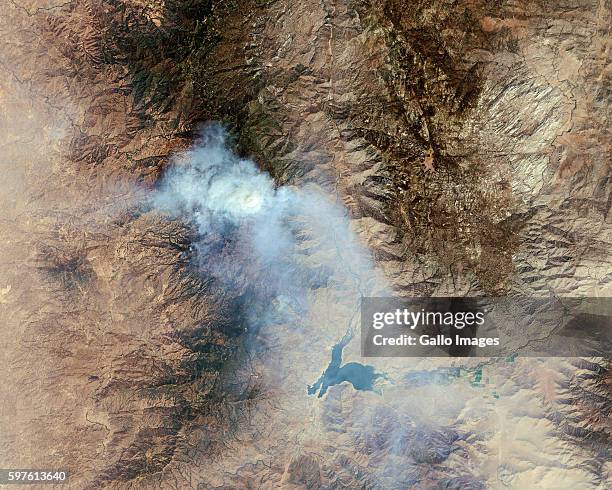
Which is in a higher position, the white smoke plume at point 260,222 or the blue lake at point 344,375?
the white smoke plume at point 260,222

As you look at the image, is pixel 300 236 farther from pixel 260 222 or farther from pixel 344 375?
pixel 344 375

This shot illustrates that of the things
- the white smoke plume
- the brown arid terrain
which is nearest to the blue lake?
the brown arid terrain

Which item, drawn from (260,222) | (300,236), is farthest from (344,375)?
(260,222)

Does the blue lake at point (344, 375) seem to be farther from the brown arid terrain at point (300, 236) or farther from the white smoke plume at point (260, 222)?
the white smoke plume at point (260, 222)

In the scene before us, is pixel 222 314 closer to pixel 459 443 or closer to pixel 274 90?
pixel 274 90

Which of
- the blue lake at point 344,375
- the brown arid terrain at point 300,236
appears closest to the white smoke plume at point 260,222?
the brown arid terrain at point 300,236

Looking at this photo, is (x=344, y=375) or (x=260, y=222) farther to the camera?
(x=344, y=375)

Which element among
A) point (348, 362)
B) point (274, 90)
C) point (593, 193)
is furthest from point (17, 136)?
point (593, 193)

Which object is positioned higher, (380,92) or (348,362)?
(380,92)
